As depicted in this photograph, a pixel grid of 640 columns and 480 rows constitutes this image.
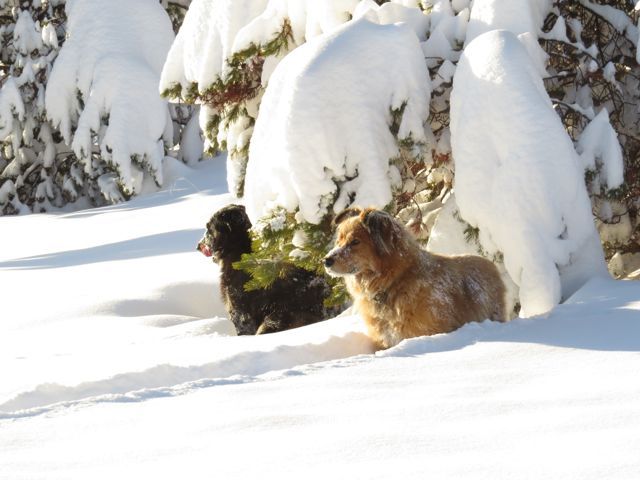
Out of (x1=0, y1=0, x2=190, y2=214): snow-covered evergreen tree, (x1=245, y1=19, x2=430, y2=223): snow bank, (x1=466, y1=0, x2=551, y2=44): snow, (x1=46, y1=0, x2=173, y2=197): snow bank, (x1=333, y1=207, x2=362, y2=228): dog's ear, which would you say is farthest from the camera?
(x1=0, y1=0, x2=190, y2=214): snow-covered evergreen tree

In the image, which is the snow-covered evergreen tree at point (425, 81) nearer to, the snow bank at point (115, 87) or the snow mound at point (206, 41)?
the snow mound at point (206, 41)

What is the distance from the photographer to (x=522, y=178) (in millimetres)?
7012

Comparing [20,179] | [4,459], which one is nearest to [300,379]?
[4,459]

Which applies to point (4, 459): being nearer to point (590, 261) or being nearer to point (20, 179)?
point (590, 261)

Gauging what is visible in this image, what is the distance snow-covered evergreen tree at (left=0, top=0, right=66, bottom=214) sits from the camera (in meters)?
21.7

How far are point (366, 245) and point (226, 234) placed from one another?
296 centimetres

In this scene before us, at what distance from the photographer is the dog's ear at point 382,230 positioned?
650cm

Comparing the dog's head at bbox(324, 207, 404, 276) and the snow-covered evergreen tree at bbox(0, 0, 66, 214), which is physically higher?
the snow-covered evergreen tree at bbox(0, 0, 66, 214)

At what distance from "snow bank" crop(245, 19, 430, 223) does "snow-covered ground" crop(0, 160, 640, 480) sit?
44.7 inches

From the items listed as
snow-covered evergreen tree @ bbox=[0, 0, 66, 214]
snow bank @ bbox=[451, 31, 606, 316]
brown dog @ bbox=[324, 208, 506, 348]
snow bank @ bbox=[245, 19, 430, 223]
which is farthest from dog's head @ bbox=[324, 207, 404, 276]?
snow-covered evergreen tree @ bbox=[0, 0, 66, 214]

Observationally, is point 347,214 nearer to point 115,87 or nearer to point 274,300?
point 274,300

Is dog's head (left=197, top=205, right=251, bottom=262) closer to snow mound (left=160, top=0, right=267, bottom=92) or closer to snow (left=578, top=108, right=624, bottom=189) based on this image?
snow mound (left=160, top=0, right=267, bottom=92)

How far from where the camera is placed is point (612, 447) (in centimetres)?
317

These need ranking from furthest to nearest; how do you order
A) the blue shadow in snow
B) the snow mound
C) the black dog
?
the blue shadow in snow < the snow mound < the black dog
